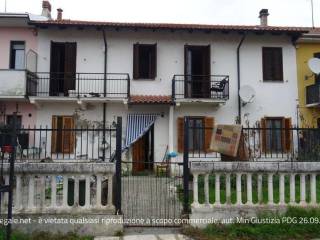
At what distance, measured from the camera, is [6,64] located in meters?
17.2

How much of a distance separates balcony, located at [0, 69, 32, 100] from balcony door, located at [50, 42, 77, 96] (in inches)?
55.2

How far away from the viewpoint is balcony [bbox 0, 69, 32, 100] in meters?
15.7

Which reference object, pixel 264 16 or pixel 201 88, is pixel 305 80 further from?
pixel 201 88

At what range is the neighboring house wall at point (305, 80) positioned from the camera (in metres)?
17.7

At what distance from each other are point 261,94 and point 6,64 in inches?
502

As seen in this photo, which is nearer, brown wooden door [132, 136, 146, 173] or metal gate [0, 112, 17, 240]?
metal gate [0, 112, 17, 240]

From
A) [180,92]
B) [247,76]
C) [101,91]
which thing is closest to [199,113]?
[180,92]

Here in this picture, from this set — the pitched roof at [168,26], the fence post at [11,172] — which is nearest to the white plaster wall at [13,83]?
the pitched roof at [168,26]

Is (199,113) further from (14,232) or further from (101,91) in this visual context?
(14,232)

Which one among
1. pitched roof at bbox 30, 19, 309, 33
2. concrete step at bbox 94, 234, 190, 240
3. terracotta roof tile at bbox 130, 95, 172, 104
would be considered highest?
pitched roof at bbox 30, 19, 309, 33

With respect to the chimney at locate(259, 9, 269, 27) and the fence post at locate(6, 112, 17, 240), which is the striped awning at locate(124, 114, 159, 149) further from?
the fence post at locate(6, 112, 17, 240)

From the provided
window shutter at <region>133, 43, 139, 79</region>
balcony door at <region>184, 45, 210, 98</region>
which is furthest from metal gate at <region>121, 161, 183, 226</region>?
window shutter at <region>133, 43, 139, 79</region>

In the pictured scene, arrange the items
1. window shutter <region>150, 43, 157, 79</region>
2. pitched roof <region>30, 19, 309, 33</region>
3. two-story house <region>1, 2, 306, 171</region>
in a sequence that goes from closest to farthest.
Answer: pitched roof <region>30, 19, 309, 33</region> < two-story house <region>1, 2, 306, 171</region> < window shutter <region>150, 43, 157, 79</region>

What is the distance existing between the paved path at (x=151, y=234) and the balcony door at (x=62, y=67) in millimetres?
10946
